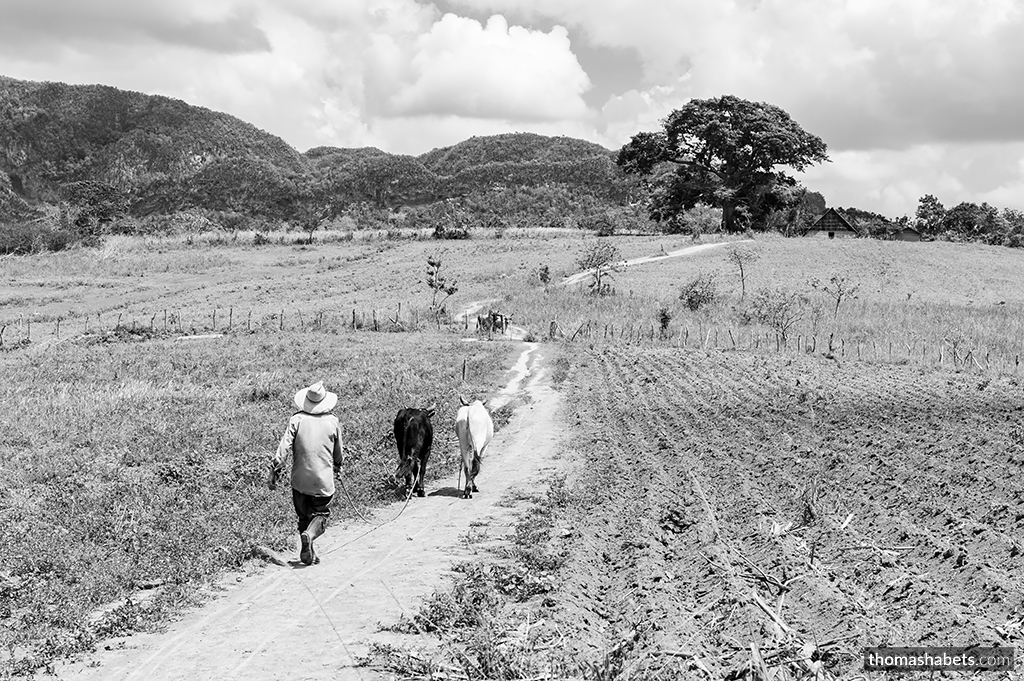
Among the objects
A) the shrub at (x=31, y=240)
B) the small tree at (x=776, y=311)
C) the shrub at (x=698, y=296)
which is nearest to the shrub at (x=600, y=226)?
the shrub at (x=698, y=296)

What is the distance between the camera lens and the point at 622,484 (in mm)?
12203

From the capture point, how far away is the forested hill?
4683 inches

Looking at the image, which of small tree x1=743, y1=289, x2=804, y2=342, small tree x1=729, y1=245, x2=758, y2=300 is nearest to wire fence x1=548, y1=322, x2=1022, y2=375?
small tree x1=743, y1=289, x2=804, y2=342

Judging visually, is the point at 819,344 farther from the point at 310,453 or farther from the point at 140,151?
the point at 140,151

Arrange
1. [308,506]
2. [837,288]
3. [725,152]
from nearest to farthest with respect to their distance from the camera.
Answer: [308,506] < [837,288] < [725,152]

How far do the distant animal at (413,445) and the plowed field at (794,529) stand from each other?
2.21 metres

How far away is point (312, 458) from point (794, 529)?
16.0 ft

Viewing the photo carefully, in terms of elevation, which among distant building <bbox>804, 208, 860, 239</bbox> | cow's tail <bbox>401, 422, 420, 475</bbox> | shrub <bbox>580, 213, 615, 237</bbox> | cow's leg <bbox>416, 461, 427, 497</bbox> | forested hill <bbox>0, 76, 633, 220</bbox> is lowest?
cow's leg <bbox>416, 461, 427, 497</bbox>

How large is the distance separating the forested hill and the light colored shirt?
98.9 metres

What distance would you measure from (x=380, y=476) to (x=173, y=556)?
4163mm

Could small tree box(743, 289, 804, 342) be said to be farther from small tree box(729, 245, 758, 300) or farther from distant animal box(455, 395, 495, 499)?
distant animal box(455, 395, 495, 499)

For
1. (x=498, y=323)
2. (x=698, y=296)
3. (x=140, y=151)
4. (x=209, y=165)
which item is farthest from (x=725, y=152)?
(x=140, y=151)

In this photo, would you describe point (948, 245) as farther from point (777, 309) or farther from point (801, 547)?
point (801, 547)

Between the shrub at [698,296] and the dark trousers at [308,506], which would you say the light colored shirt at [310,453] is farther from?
the shrub at [698,296]
